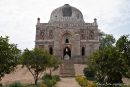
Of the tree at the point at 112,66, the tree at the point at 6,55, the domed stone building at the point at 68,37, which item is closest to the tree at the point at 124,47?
the tree at the point at 112,66

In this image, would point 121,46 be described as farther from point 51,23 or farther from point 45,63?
point 51,23

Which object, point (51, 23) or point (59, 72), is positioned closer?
point (59, 72)

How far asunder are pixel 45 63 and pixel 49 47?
18.1 m

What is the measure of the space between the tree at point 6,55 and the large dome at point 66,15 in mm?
24484

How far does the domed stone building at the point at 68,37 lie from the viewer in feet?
102

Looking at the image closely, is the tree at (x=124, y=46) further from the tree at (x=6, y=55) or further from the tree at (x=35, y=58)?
the tree at (x=35, y=58)

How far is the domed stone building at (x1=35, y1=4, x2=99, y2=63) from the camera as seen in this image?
31109 mm

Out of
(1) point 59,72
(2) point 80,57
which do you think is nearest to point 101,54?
(1) point 59,72

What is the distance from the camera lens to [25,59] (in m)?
13.8

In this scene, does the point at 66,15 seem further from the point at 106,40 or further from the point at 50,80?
the point at 50,80

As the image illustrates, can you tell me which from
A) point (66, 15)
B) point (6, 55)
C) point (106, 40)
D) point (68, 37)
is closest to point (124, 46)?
point (6, 55)

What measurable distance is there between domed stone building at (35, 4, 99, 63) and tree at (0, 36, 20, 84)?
71.0 ft

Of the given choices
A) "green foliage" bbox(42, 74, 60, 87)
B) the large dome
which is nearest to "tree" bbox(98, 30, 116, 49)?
Result: the large dome

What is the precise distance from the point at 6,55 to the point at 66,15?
2669cm
